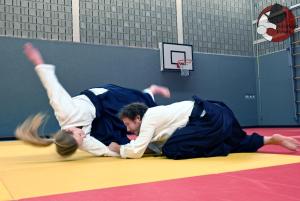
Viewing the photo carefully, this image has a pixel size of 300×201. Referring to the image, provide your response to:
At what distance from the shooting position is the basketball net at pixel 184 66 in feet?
30.2

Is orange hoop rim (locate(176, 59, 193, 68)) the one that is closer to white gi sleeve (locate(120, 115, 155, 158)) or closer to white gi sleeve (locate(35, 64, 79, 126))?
white gi sleeve (locate(35, 64, 79, 126))

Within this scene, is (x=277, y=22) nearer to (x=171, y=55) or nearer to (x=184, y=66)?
(x=184, y=66)

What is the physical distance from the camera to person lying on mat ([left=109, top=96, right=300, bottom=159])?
9.80 ft

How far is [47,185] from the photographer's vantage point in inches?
75.3

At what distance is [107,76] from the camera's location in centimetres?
860

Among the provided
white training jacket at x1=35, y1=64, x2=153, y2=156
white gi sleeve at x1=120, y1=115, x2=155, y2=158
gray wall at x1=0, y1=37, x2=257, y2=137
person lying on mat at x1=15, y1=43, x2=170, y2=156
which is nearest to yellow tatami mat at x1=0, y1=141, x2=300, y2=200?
white gi sleeve at x1=120, y1=115, x2=155, y2=158

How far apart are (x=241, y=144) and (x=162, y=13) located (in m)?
6.78

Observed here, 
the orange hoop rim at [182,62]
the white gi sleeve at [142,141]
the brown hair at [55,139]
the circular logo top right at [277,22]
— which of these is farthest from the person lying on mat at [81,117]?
the circular logo top right at [277,22]

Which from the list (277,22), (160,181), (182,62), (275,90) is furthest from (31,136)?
(275,90)

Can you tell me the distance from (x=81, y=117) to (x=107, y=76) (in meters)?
5.33

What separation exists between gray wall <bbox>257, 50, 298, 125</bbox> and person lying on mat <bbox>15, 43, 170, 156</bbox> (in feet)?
21.1

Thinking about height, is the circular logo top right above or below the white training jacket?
above

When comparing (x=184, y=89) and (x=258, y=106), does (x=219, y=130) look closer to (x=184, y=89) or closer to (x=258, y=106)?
(x=184, y=89)

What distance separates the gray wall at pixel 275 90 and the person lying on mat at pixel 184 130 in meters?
6.71
